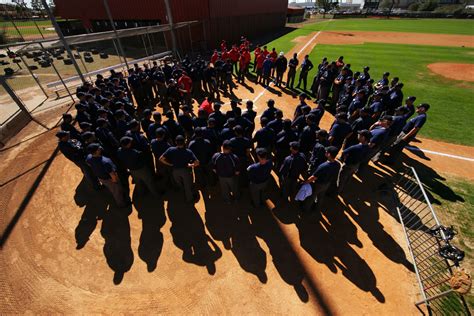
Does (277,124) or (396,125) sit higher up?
(277,124)

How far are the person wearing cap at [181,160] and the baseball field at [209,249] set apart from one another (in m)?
0.99

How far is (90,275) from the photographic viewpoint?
4641 mm

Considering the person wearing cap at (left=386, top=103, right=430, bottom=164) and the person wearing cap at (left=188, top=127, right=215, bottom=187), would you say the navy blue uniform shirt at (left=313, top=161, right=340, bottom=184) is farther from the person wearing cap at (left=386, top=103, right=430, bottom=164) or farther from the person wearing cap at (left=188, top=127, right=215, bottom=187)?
the person wearing cap at (left=386, top=103, right=430, bottom=164)

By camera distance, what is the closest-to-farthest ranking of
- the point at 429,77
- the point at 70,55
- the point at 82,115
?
the point at 82,115 → the point at 70,55 → the point at 429,77

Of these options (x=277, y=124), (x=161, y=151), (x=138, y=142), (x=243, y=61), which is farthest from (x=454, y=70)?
(x=138, y=142)

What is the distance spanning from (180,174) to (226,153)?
1.39 metres

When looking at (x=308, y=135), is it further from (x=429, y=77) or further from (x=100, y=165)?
(x=429, y=77)

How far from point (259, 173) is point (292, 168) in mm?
890

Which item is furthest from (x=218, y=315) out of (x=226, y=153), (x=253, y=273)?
(x=226, y=153)

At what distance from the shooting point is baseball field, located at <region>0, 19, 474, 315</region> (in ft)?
13.8

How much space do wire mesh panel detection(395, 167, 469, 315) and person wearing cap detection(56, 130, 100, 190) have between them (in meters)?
8.44

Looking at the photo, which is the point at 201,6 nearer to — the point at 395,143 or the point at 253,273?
the point at 395,143

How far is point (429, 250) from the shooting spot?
16.3 feet

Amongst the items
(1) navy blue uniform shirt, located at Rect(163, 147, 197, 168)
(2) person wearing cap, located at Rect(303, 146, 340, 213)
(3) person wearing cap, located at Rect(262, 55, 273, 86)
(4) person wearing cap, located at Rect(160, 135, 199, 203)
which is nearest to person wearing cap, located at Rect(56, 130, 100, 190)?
(4) person wearing cap, located at Rect(160, 135, 199, 203)
